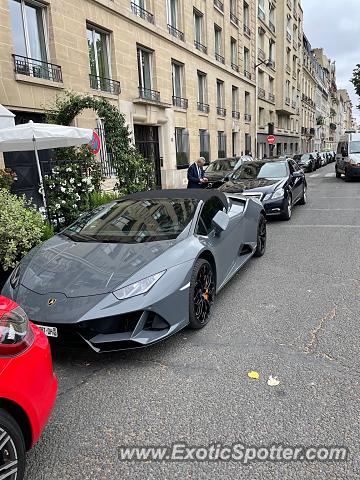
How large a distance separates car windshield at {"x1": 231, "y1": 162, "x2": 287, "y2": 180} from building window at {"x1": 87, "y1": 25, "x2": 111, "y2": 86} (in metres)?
6.77

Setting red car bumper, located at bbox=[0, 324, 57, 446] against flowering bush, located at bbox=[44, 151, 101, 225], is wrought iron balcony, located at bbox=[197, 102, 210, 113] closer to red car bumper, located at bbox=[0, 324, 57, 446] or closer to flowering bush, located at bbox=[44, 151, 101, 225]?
flowering bush, located at bbox=[44, 151, 101, 225]

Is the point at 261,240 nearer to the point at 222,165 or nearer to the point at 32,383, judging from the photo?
the point at 32,383

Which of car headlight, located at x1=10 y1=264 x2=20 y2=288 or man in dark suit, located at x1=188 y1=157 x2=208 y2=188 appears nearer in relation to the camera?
car headlight, located at x1=10 y1=264 x2=20 y2=288

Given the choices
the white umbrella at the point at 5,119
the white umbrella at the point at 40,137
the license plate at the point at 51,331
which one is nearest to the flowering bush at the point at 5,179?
the white umbrella at the point at 40,137

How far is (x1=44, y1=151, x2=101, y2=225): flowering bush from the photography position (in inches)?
292

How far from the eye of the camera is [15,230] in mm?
5207

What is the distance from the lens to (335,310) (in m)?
4.12

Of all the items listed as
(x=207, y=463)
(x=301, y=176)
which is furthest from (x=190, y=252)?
(x=301, y=176)

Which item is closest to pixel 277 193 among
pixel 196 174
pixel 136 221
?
pixel 196 174

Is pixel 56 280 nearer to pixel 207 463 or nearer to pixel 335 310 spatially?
pixel 207 463

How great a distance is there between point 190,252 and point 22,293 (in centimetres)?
156

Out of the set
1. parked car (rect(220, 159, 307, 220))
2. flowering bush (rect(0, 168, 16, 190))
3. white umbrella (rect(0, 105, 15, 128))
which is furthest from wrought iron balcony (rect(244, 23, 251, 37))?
flowering bush (rect(0, 168, 16, 190))

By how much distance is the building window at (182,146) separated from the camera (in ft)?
64.3

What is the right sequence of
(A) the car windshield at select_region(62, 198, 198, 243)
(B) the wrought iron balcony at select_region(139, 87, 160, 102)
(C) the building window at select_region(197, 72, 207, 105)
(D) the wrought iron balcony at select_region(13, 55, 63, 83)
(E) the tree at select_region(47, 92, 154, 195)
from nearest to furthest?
1. (A) the car windshield at select_region(62, 198, 198, 243)
2. (E) the tree at select_region(47, 92, 154, 195)
3. (D) the wrought iron balcony at select_region(13, 55, 63, 83)
4. (B) the wrought iron balcony at select_region(139, 87, 160, 102)
5. (C) the building window at select_region(197, 72, 207, 105)
